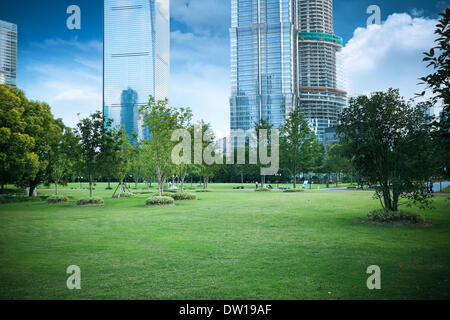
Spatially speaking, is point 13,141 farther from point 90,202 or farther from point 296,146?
point 296,146

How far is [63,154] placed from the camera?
2642 cm

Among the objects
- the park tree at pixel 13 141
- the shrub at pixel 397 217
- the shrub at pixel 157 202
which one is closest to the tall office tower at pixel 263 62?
the park tree at pixel 13 141

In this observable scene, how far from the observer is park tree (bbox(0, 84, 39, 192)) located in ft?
70.6

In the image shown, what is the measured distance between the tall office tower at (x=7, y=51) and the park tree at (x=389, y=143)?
15.6m

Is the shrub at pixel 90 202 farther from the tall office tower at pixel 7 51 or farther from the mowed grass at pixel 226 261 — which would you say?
the tall office tower at pixel 7 51

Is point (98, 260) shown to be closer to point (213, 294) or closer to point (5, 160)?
point (213, 294)

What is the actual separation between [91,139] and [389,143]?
68.6ft

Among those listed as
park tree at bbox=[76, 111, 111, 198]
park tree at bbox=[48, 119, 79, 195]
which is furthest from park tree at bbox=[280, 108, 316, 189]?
park tree at bbox=[48, 119, 79, 195]

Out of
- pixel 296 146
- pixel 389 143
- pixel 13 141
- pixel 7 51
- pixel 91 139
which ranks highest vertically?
pixel 7 51

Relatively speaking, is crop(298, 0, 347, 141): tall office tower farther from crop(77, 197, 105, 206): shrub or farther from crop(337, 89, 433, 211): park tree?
crop(337, 89, 433, 211): park tree

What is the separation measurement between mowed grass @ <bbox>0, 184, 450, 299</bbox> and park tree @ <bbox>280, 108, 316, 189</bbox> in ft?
92.2

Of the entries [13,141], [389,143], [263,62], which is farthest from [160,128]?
[263,62]

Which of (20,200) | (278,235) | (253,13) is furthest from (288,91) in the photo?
(278,235)

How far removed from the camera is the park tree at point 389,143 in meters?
10.8
